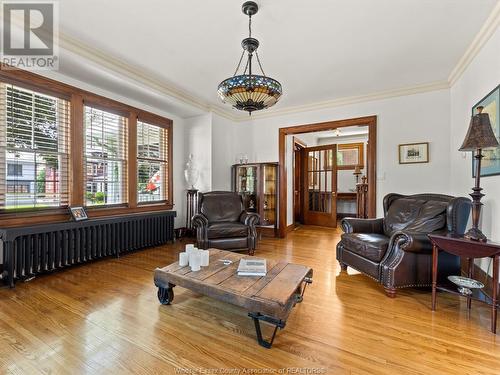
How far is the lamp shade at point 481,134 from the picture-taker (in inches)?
77.8

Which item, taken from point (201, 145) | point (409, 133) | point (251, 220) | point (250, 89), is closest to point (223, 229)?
point (251, 220)

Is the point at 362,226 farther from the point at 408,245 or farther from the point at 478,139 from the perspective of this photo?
the point at 478,139

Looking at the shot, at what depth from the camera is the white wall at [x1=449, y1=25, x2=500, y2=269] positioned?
7.73 feet

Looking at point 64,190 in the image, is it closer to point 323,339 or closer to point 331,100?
point 323,339

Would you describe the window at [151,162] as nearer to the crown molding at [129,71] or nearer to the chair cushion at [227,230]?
the crown molding at [129,71]

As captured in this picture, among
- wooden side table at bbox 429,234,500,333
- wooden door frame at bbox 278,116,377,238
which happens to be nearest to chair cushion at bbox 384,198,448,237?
wooden side table at bbox 429,234,500,333

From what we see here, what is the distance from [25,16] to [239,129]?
154 inches

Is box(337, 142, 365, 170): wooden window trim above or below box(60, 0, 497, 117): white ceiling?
below

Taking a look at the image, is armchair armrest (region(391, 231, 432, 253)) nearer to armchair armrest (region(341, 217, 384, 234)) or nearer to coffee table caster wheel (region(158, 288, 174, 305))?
armchair armrest (region(341, 217, 384, 234))

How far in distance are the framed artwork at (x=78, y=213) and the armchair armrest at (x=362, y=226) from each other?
3.55m

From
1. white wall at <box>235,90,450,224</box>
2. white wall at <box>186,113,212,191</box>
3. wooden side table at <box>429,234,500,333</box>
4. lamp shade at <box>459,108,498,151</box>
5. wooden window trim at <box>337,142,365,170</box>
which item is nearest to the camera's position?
wooden side table at <box>429,234,500,333</box>

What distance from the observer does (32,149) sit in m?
2.97

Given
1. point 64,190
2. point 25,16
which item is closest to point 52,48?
point 25,16

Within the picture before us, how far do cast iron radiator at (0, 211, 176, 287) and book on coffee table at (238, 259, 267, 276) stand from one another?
2.41 metres
